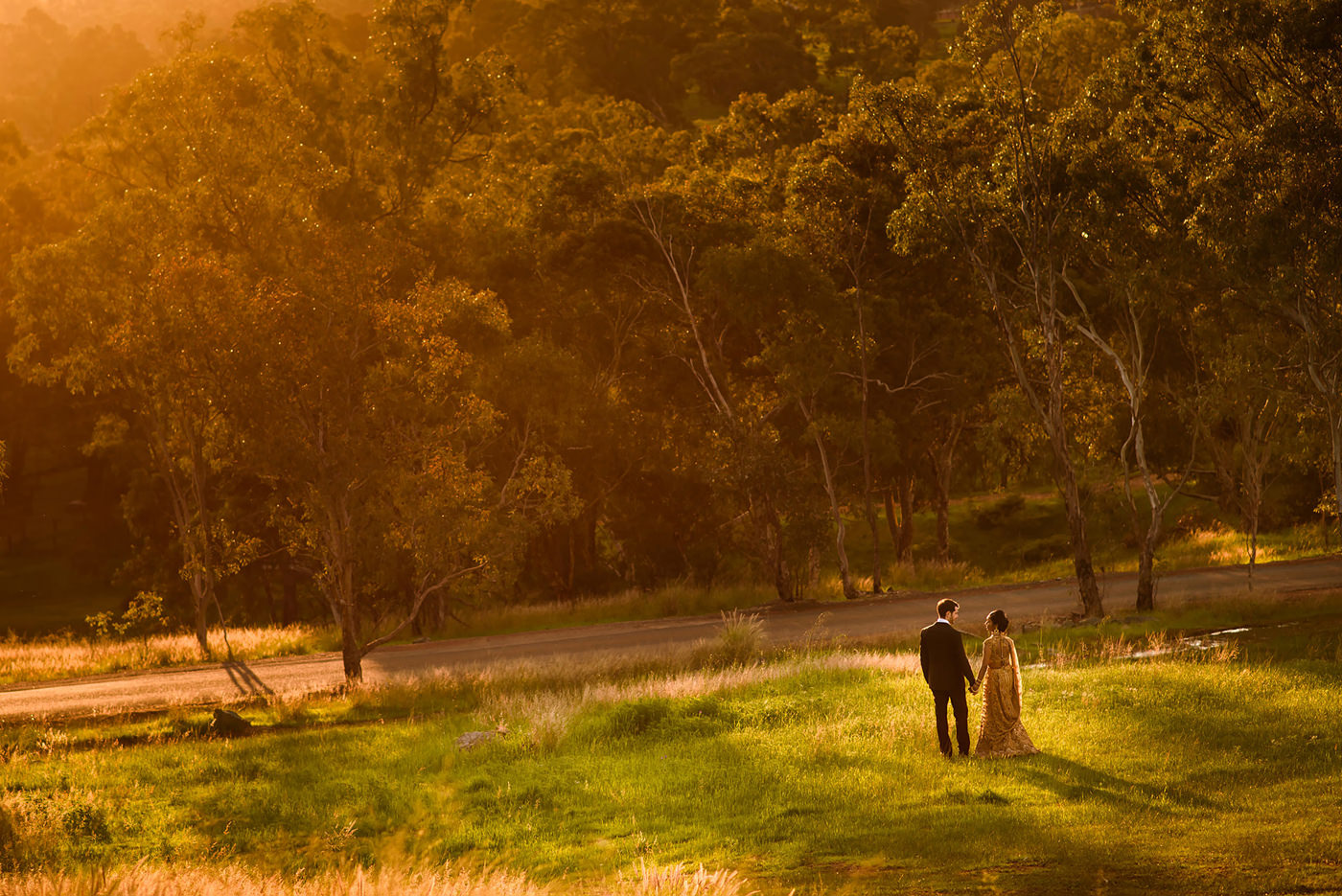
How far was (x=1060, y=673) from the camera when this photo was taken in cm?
2105

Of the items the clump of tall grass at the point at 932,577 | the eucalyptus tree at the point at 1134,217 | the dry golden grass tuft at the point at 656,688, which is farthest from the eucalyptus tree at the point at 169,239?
the clump of tall grass at the point at 932,577

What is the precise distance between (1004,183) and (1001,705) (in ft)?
60.2

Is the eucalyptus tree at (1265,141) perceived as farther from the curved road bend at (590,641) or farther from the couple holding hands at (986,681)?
the couple holding hands at (986,681)

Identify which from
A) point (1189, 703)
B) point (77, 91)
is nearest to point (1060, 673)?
point (1189, 703)

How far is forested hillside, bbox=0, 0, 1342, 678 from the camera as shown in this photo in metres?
24.9

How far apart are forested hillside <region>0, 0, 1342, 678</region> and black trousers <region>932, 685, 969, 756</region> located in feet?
37.6

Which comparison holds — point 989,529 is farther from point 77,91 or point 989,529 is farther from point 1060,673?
point 77,91

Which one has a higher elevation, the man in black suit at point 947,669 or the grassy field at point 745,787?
the man in black suit at point 947,669

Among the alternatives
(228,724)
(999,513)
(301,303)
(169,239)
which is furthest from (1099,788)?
(999,513)

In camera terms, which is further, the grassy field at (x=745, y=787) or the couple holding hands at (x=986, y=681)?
the couple holding hands at (x=986, y=681)

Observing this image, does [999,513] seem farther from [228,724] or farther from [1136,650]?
[228,724]

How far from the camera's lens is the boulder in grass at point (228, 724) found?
20.6 m

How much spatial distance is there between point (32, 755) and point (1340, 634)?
23.8 m

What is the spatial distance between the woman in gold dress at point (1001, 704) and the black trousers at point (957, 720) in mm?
200
